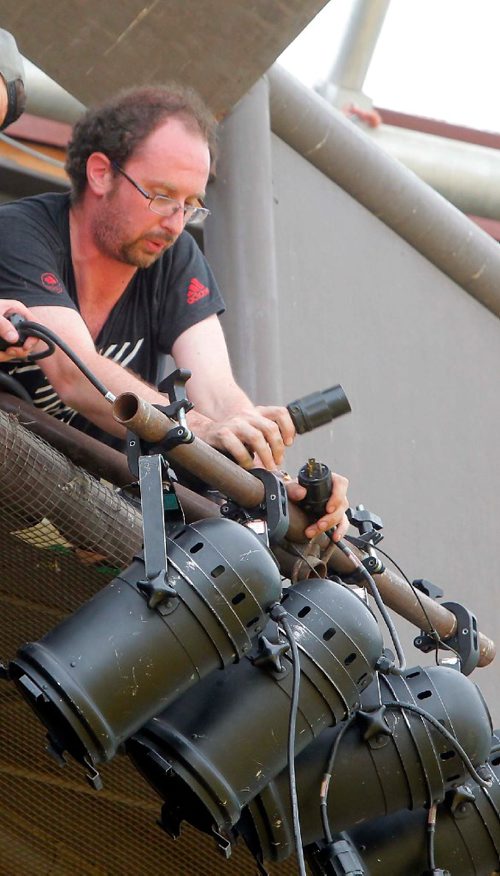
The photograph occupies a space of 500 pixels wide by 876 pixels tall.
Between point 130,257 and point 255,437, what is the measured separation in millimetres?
647

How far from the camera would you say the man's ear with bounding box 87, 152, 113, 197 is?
3267 mm

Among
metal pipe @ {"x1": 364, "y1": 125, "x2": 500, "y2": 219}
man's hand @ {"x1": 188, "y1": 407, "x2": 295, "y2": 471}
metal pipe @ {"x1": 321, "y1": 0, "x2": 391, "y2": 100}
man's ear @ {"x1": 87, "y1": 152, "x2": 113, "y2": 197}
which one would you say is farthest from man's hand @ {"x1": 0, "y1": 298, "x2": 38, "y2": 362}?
metal pipe @ {"x1": 321, "y1": 0, "x2": 391, "y2": 100}

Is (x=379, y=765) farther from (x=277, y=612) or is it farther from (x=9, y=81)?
(x=9, y=81)

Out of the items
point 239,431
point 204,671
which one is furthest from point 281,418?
point 204,671

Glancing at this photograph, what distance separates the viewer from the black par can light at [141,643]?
83.5 inches

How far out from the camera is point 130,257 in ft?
10.5

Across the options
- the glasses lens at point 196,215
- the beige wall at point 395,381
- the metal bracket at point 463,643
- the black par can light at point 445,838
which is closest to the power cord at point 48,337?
the glasses lens at point 196,215

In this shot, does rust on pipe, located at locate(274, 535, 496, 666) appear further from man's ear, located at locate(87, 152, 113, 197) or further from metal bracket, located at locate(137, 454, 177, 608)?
man's ear, located at locate(87, 152, 113, 197)

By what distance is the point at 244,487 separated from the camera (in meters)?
2.61

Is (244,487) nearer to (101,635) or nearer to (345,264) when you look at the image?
(101,635)

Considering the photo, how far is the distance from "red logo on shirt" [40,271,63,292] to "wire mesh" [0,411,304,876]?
1.61 feet

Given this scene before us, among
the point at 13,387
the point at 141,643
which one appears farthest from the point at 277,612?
the point at 13,387

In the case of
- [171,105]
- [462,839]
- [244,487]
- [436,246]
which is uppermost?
[436,246]

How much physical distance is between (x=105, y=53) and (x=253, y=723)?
8.74 feet
